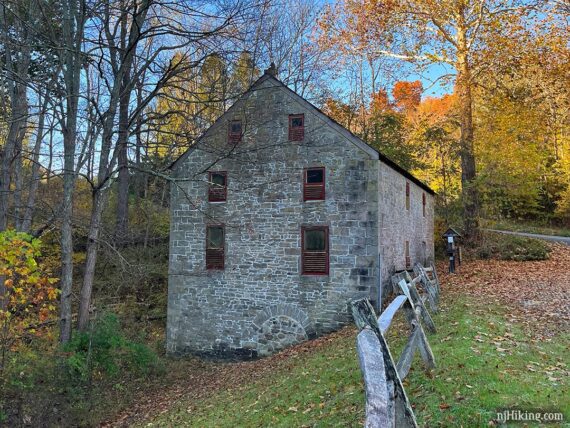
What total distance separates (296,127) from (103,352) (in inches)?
340

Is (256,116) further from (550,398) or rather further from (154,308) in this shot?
(550,398)

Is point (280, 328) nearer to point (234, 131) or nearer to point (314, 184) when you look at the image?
point (314, 184)

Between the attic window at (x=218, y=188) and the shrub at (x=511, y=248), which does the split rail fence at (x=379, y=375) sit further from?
the shrub at (x=511, y=248)

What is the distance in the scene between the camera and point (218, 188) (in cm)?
1491

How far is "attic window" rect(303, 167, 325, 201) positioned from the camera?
13.7m

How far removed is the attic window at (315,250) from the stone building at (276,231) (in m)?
0.03

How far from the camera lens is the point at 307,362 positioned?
31.6 ft

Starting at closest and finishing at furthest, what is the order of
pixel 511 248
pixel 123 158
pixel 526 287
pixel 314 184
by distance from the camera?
pixel 526 287 < pixel 314 184 < pixel 123 158 < pixel 511 248

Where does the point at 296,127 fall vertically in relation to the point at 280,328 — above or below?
above

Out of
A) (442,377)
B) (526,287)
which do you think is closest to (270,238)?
(526,287)

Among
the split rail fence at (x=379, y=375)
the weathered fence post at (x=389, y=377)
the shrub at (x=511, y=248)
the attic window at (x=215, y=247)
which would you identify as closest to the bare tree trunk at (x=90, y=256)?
the attic window at (x=215, y=247)

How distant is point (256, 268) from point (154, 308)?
22.2 ft

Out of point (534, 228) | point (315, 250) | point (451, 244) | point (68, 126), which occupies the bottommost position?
point (315, 250)

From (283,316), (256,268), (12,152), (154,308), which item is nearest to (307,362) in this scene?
(283,316)
